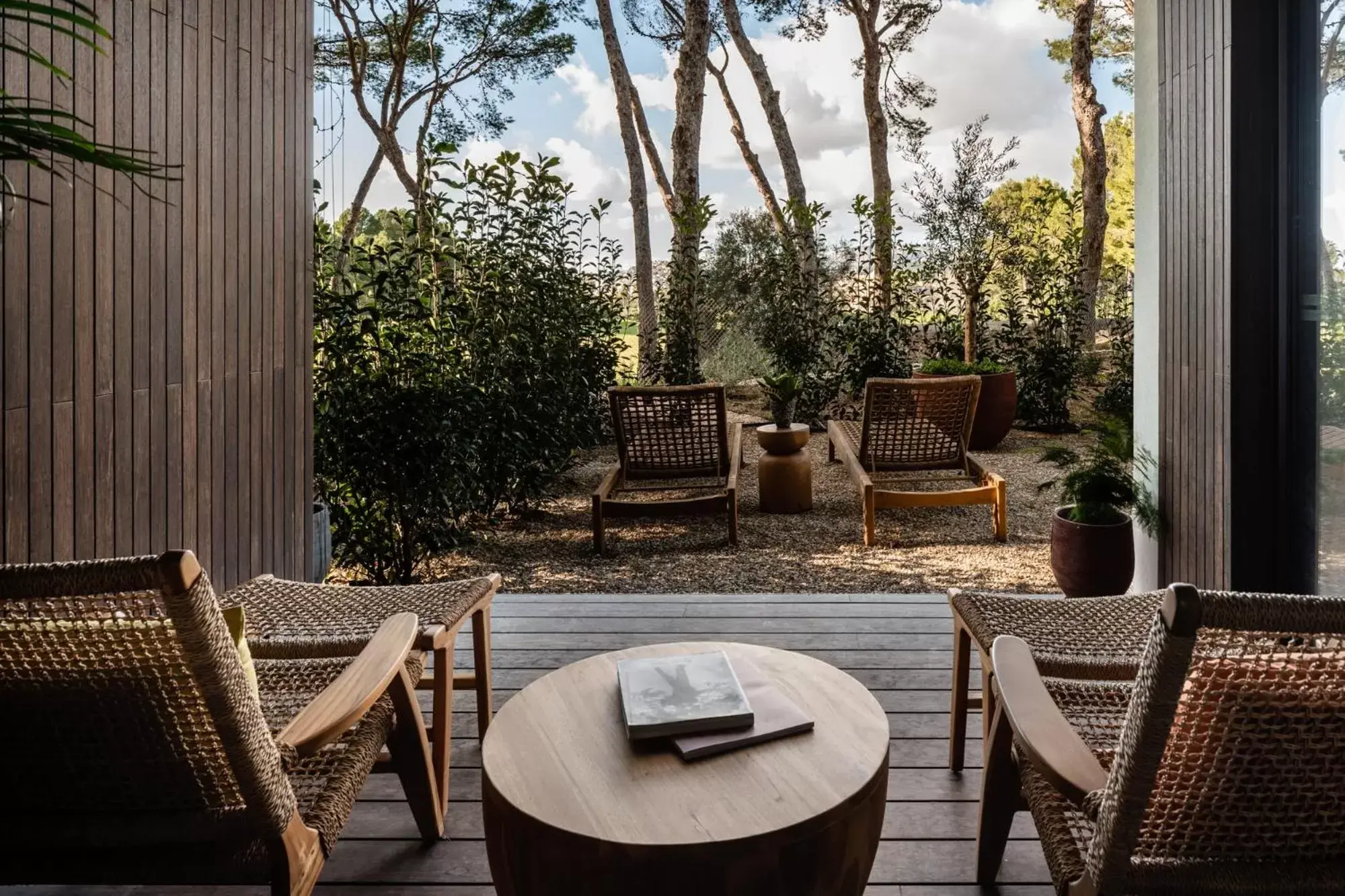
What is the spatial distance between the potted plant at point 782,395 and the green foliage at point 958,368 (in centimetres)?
259

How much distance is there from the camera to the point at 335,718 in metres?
1.61

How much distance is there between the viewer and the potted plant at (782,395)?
618 centimetres

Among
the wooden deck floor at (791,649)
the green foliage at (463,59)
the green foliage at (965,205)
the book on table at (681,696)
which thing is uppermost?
the green foliage at (463,59)

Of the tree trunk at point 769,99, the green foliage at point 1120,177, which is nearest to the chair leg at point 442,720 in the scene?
the tree trunk at point 769,99

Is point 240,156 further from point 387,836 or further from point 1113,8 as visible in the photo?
point 1113,8

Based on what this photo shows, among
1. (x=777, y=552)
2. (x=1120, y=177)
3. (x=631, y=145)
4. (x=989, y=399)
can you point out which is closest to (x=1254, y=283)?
(x=777, y=552)

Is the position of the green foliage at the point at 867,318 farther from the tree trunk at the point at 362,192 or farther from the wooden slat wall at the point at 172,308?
the tree trunk at the point at 362,192

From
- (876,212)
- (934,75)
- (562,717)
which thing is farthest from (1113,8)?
(562,717)

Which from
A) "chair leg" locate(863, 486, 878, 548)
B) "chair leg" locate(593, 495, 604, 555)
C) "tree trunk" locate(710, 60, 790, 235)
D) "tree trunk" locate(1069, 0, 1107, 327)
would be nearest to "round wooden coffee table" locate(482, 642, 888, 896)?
"chair leg" locate(593, 495, 604, 555)

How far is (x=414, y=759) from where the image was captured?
1979 millimetres

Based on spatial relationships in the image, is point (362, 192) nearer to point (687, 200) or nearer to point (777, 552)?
point (687, 200)

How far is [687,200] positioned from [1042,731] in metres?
8.01

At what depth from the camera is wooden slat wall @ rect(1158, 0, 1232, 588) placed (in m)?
3.02

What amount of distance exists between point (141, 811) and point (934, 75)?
13.4 meters
